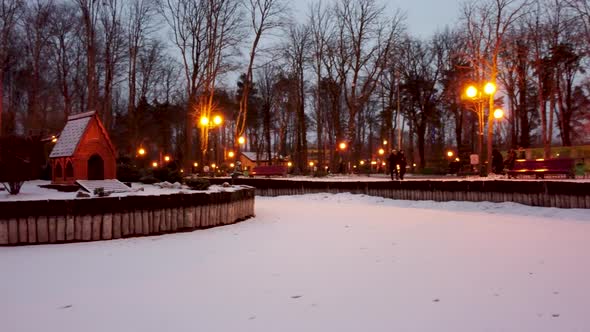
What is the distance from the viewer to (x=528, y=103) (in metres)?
44.6

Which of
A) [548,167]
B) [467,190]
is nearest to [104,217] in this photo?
[467,190]

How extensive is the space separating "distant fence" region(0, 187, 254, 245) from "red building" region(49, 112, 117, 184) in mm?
7244

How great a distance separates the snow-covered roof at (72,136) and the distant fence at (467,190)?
9155mm

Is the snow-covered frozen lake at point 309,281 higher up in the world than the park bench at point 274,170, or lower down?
lower down

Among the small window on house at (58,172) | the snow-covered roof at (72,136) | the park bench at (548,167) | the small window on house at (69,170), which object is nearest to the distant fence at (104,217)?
the snow-covered roof at (72,136)

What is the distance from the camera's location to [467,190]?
14750 millimetres

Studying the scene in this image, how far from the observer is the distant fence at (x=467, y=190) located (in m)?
12.4

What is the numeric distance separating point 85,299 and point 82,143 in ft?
38.8

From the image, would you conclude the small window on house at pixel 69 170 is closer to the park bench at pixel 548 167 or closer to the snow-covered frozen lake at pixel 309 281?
the snow-covered frozen lake at pixel 309 281

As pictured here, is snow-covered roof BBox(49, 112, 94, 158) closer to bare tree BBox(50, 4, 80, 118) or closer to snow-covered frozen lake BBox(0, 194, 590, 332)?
snow-covered frozen lake BBox(0, 194, 590, 332)

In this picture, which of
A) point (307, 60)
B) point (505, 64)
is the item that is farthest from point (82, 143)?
point (505, 64)

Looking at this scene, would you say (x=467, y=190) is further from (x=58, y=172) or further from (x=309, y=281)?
(x=58, y=172)

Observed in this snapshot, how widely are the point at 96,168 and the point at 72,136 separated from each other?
1446 mm

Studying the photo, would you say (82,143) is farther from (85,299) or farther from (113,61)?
(113,61)
